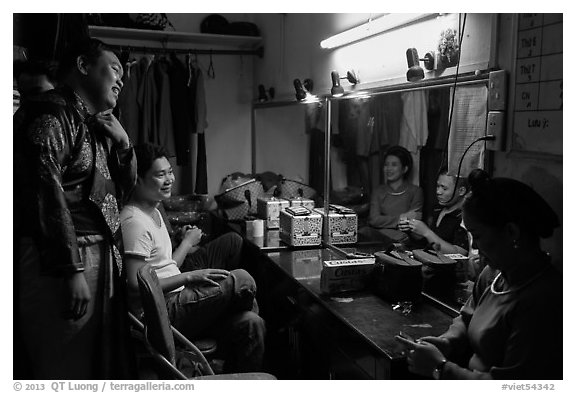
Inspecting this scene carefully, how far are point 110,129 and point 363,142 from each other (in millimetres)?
1215

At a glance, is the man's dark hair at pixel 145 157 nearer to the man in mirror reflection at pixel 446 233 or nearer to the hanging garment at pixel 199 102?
the man in mirror reflection at pixel 446 233

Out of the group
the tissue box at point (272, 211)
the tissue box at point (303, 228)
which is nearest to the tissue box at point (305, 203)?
the tissue box at point (272, 211)

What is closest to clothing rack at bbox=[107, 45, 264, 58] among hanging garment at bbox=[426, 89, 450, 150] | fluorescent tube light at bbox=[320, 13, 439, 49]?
fluorescent tube light at bbox=[320, 13, 439, 49]

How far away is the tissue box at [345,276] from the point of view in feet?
5.89

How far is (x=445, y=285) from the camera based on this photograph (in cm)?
167

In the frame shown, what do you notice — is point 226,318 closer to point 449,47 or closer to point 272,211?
point 272,211

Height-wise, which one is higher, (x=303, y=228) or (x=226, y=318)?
(x=303, y=228)

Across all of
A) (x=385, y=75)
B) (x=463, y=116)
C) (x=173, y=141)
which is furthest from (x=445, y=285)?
(x=173, y=141)

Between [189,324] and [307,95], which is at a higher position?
[307,95]

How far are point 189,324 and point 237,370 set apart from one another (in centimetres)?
24

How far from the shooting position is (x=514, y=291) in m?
1.13

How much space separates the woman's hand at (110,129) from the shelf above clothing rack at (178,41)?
1845 millimetres
